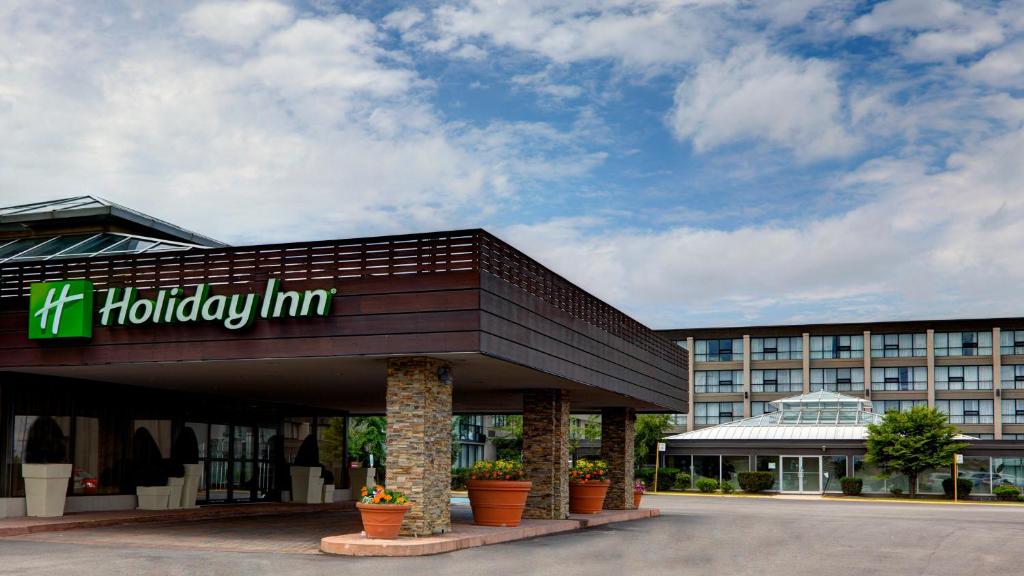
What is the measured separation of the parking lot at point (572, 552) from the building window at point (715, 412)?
62.5 metres

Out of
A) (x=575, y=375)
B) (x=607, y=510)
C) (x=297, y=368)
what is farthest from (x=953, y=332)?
(x=297, y=368)

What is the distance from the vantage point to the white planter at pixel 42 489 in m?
23.3

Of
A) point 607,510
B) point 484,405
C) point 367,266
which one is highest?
point 367,266

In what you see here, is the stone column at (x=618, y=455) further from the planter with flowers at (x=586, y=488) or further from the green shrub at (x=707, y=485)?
the green shrub at (x=707, y=485)

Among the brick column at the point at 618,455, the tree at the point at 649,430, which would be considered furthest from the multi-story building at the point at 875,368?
the brick column at the point at 618,455

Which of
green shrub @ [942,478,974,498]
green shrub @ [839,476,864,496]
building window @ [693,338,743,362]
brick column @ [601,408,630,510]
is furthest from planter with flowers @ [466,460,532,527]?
building window @ [693,338,743,362]

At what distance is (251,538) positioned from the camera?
20953 mm

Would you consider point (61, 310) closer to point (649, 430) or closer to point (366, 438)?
point (366, 438)

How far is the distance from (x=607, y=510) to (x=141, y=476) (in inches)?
552

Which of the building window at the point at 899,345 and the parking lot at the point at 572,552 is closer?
the parking lot at the point at 572,552

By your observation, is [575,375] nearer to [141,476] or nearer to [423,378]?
[423,378]

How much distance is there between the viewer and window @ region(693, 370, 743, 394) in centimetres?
9100

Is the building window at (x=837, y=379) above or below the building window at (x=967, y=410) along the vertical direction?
above

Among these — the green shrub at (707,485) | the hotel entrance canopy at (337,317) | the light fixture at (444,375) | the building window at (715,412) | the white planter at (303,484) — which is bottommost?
the green shrub at (707,485)
